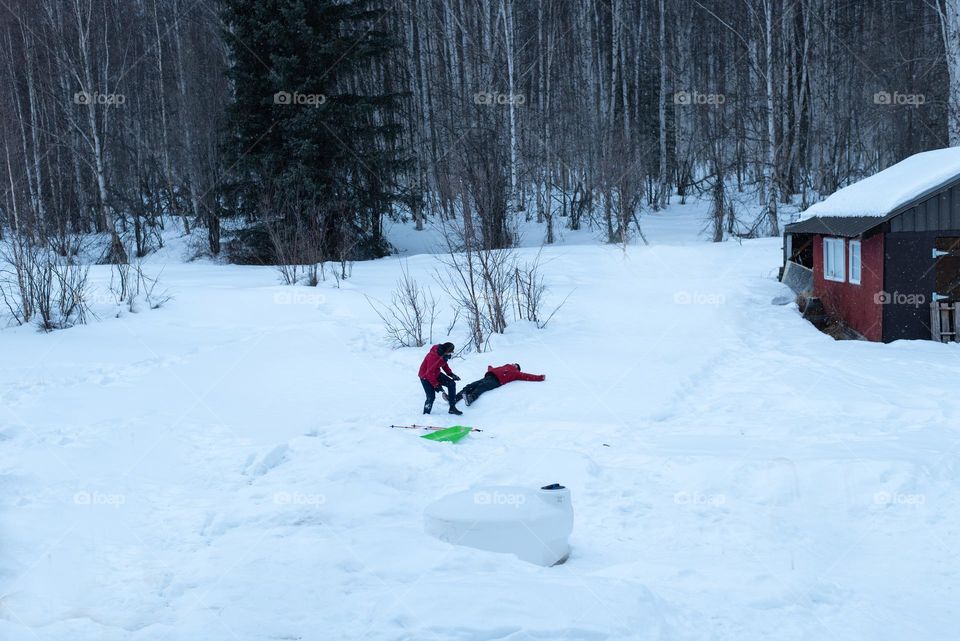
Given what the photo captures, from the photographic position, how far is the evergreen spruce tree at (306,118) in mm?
21500

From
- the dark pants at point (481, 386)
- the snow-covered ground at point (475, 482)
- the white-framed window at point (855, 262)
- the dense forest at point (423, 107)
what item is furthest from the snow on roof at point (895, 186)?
the dark pants at point (481, 386)

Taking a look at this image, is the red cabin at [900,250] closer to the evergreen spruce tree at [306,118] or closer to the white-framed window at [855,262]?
the white-framed window at [855,262]

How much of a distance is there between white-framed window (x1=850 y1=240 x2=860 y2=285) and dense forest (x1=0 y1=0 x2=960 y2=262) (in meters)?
6.12

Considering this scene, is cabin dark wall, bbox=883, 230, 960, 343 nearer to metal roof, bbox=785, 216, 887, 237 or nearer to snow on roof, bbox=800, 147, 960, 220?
metal roof, bbox=785, 216, 887, 237

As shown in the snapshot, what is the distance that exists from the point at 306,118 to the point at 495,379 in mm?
13633

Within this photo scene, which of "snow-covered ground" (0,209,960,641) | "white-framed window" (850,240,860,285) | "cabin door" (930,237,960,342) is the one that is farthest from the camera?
"white-framed window" (850,240,860,285)

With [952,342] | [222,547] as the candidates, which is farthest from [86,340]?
[952,342]

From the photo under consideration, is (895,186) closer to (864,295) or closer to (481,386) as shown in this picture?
(864,295)

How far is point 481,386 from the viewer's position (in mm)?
10492

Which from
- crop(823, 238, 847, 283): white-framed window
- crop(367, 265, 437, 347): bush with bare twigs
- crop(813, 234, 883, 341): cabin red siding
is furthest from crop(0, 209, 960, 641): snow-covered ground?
crop(823, 238, 847, 283): white-framed window

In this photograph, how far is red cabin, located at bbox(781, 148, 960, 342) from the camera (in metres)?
12.8

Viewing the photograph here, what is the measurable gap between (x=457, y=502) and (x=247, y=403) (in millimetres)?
5104

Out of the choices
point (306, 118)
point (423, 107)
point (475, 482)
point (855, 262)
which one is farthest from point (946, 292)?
point (423, 107)

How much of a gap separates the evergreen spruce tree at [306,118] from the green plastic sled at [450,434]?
13014 millimetres
